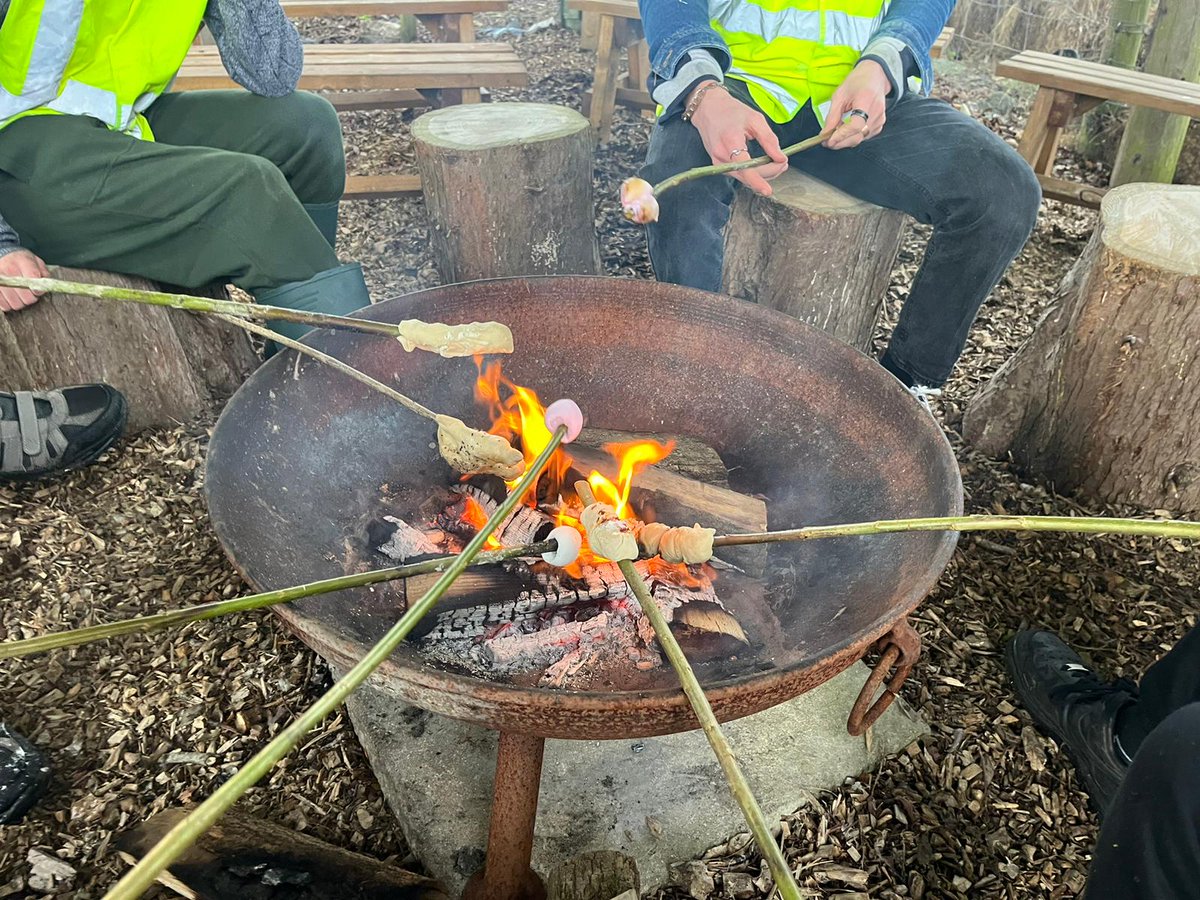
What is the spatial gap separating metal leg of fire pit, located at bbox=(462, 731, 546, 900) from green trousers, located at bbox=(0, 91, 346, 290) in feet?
5.36

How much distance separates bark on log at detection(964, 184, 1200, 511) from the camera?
7.75 ft

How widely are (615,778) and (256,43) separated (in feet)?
8.10

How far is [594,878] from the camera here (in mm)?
1514

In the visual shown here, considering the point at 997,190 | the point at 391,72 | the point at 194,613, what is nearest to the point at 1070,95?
the point at 997,190

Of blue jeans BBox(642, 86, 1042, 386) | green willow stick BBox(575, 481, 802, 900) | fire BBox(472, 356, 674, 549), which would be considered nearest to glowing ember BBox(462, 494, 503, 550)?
fire BBox(472, 356, 674, 549)

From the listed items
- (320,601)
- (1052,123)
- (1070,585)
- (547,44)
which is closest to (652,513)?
(320,601)

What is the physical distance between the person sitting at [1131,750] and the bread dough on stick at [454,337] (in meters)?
1.28

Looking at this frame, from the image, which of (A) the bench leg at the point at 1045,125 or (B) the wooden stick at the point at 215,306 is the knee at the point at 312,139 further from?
(A) the bench leg at the point at 1045,125

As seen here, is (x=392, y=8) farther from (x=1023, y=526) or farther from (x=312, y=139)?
(x=1023, y=526)

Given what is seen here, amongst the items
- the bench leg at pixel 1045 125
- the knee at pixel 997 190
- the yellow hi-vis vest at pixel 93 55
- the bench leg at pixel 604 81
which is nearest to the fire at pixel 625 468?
the knee at pixel 997 190

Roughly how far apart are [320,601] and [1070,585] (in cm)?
213

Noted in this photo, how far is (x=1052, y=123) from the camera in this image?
4.11 m

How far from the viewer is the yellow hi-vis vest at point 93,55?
6.91ft

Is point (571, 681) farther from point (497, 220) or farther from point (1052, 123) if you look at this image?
point (1052, 123)
